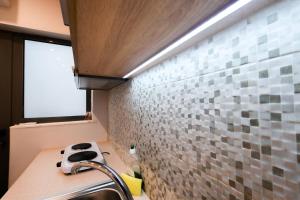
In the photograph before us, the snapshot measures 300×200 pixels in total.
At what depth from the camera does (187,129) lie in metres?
0.56

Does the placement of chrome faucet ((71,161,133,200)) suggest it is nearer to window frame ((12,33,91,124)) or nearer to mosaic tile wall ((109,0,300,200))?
mosaic tile wall ((109,0,300,200))

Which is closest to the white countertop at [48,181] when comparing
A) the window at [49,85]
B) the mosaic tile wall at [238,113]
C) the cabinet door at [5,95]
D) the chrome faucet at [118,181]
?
the chrome faucet at [118,181]

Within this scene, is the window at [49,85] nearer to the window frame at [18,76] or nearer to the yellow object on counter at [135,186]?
the window frame at [18,76]

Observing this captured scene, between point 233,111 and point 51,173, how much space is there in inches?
54.2

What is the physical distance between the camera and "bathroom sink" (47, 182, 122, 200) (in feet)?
Result: 2.99

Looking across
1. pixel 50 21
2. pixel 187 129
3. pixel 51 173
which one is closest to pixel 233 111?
pixel 187 129

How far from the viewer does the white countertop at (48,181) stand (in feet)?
3.02

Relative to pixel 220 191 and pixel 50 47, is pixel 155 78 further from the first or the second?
pixel 50 47

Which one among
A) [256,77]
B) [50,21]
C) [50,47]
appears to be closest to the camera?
[256,77]

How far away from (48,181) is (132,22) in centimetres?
122

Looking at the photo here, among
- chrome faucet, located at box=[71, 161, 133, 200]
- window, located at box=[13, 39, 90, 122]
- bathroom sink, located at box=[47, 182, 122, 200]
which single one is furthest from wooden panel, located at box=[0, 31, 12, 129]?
chrome faucet, located at box=[71, 161, 133, 200]

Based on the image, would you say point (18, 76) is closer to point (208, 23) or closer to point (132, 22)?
point (132, 22)

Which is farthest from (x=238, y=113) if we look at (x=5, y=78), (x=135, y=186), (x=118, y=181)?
(x=5, y=78)

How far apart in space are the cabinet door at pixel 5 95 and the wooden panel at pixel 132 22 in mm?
1781
